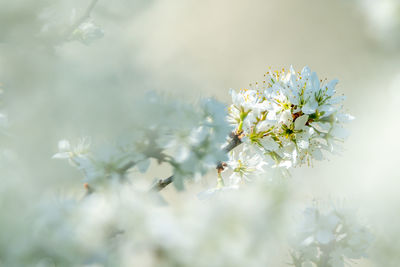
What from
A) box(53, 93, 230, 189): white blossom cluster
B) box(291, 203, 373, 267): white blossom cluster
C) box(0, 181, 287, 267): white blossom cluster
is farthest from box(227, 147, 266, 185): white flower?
box(0, 181, 287, 267): white blossom cluster

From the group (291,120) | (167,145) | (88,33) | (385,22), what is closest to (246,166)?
(291,120)

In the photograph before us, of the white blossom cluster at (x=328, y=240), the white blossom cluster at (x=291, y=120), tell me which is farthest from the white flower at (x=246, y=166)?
the white blossom cluster at (x=328, y=240)

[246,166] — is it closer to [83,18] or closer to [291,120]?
[291,120]

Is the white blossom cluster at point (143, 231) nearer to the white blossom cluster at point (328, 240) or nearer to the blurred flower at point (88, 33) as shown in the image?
the white blossom cluster at point (328, 240)

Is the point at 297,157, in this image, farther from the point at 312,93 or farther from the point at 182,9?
the point at 182,9

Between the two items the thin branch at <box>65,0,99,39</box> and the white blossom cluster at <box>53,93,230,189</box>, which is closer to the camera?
the white blossom cluster at <box>53,93,230,189</box>

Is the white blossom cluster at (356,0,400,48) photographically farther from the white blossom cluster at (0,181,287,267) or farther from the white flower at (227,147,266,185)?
the white blossom cluster at (0,181,287,267)

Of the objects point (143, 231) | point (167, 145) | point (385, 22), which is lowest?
point (143, 231)

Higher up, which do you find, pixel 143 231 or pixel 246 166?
pixel 246 166
